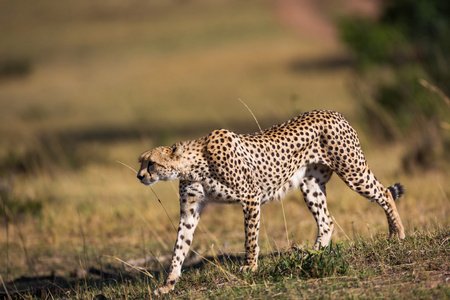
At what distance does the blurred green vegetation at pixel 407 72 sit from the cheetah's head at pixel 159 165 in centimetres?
495

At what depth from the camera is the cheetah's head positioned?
4512 mm

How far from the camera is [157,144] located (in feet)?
37.0

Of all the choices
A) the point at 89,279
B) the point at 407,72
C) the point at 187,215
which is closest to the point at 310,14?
the point at 407,72

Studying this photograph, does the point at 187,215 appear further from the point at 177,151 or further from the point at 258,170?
the point at 258,170

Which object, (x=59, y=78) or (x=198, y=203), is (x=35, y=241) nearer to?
(x=198, y=203)

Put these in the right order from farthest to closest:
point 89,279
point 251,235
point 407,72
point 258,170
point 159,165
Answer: point 407,72
point 89,279
point 258,170
point 251,235
point 159,165

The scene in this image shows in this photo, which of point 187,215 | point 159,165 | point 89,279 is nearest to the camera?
point 159,165

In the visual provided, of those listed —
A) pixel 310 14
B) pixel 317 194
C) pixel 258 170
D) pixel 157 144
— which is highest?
pixel 258 170

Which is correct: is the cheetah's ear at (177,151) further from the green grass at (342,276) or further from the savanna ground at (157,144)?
the green grass at (342,276)

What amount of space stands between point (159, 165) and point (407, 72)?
26.0 ft

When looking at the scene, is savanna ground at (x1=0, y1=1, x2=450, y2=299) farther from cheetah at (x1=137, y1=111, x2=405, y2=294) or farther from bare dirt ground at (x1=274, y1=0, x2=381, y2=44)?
bare dirt ground at (x1=274, y1=0, x2=381, y2=44)

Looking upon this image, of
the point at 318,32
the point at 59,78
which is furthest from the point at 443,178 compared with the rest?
the point at 318,32

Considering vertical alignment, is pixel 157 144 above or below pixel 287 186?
below

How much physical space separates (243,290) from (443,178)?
505cm
